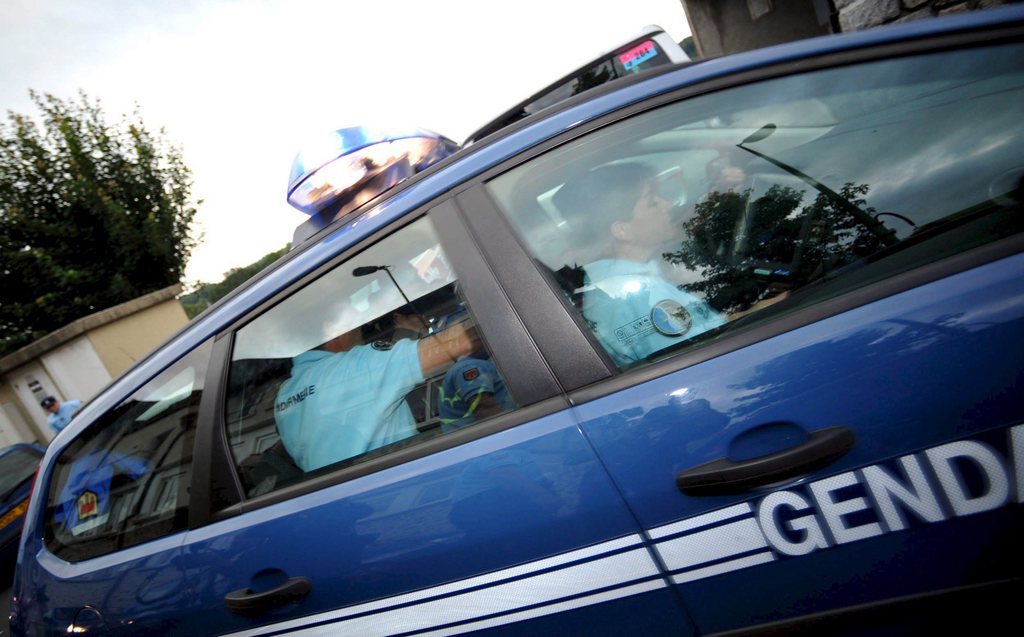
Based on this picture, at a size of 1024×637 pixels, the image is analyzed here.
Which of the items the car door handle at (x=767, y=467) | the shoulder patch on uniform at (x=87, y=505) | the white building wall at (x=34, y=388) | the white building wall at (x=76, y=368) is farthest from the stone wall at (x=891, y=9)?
the white building wall at (x=34, y=388)

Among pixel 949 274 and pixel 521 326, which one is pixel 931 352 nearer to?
pixel 949 274

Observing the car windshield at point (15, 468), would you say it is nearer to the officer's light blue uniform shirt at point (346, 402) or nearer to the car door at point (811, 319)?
the officer's light blue uniform shirt at point (346, 402)

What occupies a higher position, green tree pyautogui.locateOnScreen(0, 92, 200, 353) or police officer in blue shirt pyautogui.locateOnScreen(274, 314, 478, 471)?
green tree pyautogui.locateOnScreen(0, 92, 200, 353)

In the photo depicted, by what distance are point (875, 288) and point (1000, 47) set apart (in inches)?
24.8

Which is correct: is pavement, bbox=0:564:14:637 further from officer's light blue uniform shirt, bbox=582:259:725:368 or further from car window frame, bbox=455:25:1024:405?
officer's light blue uniform shirt, bbox=582:259:725:368

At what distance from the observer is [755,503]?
1.04 m

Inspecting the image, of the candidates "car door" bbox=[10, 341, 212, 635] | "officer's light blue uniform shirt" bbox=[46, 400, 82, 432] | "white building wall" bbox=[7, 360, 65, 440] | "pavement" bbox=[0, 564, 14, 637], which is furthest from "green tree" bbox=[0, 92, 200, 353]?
"car door" bbox=[10, 341, 212, 635]

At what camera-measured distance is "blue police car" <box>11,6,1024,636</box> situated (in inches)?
39.4

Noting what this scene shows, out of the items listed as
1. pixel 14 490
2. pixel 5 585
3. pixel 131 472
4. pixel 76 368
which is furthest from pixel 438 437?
pixel 76 368

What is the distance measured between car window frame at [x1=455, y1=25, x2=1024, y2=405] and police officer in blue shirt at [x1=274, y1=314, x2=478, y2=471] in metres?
0.22

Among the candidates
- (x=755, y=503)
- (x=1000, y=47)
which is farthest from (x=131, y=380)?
(x=1000, y=47)

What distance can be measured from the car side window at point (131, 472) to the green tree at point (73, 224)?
43.0 feet

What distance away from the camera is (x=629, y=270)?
1.28 meters

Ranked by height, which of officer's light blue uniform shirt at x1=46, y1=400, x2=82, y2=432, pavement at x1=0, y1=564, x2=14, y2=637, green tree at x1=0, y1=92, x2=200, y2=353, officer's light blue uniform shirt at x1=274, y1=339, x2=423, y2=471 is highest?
green tree at x1=0, y1=92, x2=200, y2=353
